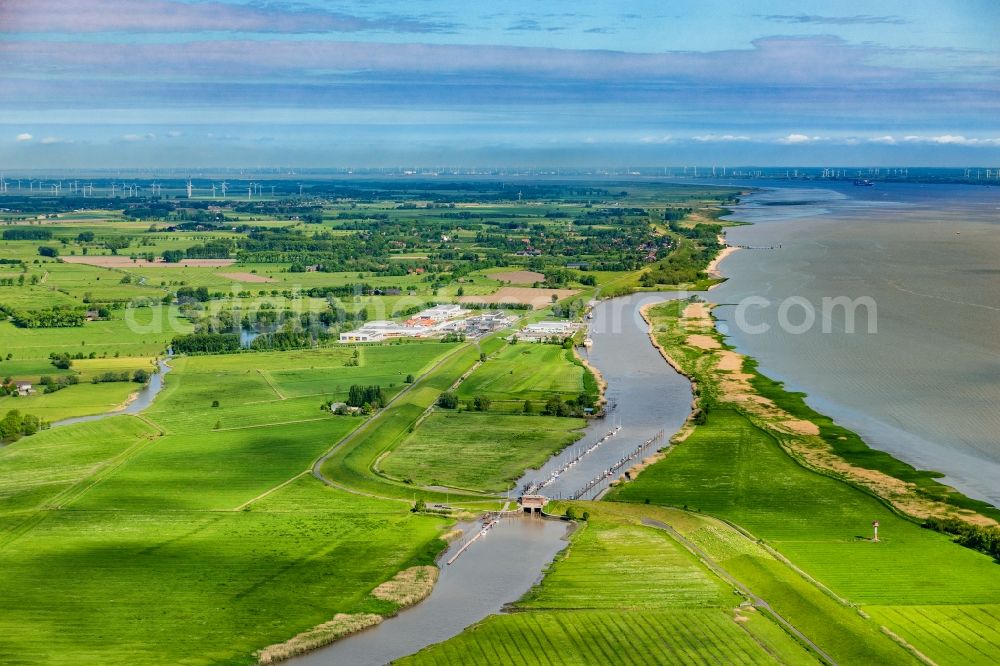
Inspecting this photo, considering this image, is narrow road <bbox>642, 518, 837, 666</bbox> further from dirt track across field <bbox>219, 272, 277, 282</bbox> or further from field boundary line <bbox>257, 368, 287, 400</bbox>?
dirt track across field <bbox>219, 272, 277, 282</bbox>

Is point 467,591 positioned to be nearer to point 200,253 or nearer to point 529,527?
point 529,527

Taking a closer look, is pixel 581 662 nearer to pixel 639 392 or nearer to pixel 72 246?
pixel 639 392

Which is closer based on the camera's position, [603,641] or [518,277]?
[603,641]

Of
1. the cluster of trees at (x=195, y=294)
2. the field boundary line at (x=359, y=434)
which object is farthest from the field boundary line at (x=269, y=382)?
the cluster of trees at (x=195, y=294)

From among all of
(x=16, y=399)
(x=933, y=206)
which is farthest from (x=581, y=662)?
(x=933, y=206)

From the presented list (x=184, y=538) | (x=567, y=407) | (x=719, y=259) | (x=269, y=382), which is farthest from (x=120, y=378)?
(x=719, y=259)

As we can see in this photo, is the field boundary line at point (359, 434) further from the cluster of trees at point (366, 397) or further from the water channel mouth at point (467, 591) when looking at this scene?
the water channel mouth at point (467, 591)

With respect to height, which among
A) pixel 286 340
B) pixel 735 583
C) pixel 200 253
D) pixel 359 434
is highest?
pixel 200 253
